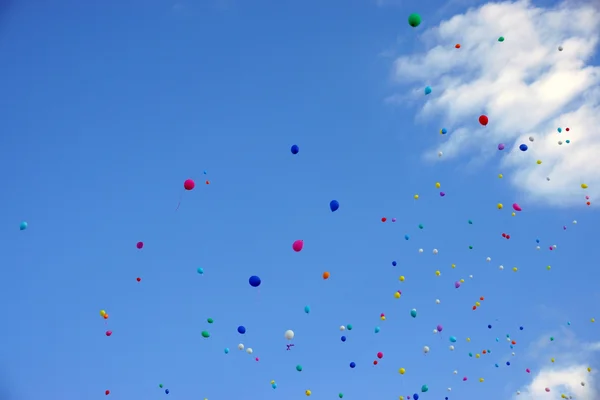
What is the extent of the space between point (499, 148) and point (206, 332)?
1177 centimetres

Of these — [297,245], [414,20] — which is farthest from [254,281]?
[414,20]

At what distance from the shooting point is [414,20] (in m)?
15.2

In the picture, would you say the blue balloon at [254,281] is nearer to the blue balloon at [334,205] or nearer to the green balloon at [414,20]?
the blue balloon at [334,205]

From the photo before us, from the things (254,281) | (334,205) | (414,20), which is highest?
(414,20)

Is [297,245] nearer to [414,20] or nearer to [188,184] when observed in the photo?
[188,184]

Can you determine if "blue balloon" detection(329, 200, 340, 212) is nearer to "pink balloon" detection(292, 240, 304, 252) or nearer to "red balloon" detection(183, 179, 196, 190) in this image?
"pink balloon" detection(292, 240, 304, 252)

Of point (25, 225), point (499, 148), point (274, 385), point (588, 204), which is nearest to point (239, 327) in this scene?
point (274, 385)

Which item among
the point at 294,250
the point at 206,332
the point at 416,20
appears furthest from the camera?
the point at 206,332

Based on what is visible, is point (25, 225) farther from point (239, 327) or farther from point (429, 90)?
point (429, 90)

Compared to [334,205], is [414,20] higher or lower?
higher

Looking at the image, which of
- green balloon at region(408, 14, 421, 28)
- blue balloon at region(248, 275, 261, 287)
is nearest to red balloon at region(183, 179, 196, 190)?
blue balloon at region(248, 275, 261, 287)

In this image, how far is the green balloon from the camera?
1520 cm

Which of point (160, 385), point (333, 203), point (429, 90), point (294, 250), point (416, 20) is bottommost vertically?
point (160, 385)

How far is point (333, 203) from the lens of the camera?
17859 mm
